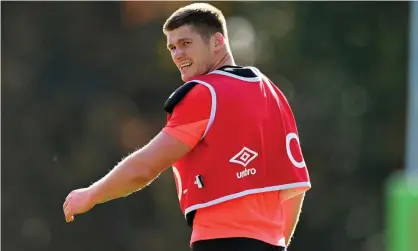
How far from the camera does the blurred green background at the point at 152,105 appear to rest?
81.2 feet

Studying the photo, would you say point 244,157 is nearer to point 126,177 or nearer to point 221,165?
point 221,165

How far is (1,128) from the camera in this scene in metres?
25.0

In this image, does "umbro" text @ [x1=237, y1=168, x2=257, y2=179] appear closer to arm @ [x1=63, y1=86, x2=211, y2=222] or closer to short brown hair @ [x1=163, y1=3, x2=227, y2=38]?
arm @ [x1=63, y1=86, x2=211, y2=222]

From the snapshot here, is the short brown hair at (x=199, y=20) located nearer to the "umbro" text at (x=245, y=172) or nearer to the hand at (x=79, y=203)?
the "umbro" text at (x=245, y=172)

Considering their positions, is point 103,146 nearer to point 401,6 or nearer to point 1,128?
point 1,128

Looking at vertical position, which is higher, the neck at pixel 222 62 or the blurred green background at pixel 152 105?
the neck at pixel 222 62

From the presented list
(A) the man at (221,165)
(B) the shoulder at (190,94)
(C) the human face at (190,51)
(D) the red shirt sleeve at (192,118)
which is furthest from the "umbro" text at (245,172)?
(C) the human face at (190,51)

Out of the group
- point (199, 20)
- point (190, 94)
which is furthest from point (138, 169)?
point (199, 20)

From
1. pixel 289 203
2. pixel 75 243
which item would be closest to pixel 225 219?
pixel 289 203

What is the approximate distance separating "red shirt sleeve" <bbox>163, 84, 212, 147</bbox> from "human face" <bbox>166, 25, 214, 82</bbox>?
247 millimetres

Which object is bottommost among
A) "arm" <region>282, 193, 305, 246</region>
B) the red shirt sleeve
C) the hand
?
"arm" <region>282, 193, 305, 246</region>

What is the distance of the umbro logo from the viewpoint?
5.32 m

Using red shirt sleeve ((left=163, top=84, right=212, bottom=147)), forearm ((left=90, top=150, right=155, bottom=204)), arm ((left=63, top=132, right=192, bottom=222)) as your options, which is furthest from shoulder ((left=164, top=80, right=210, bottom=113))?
forearm ((left=90, top=150, right=155, bottom=204))

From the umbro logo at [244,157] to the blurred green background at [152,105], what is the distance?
19088mm
